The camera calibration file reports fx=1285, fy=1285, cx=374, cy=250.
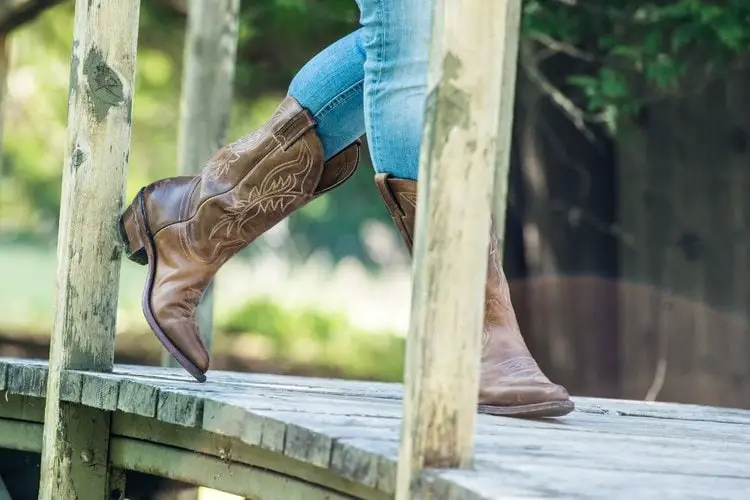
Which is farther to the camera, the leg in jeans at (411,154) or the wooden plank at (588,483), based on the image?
the leg in jeans at (411,154)

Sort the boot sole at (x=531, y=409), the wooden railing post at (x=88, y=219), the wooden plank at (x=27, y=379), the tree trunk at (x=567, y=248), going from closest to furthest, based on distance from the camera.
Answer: the boot sole at (x=531, y=409), the wooden railing post at (x=88, y=219), the wooden plank at (x=27, y=379), the tree trunk at (x=567, y=248)

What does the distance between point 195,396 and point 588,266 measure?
397 cm

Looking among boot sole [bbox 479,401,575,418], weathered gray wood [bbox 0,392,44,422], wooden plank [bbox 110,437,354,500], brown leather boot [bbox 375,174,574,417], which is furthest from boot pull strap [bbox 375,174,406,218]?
weathered gray wood [bbox 0,392,44,422]

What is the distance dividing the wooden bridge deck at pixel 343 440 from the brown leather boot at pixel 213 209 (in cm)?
13

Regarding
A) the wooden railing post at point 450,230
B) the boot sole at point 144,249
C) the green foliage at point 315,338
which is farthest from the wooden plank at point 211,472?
the green foliage at point 315,338

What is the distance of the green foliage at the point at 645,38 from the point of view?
14.0 feet

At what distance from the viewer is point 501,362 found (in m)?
2.05

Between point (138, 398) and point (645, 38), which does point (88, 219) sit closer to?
point (138, 398)

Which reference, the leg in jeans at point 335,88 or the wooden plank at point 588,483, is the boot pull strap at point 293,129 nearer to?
the leg in jeans at point 335,88

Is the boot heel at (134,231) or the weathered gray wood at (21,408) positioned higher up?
the boot heel at (134,231)

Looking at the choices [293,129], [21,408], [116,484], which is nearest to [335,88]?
[293,129]

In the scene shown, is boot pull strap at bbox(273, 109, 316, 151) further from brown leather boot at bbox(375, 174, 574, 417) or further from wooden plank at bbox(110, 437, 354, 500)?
wooden plank at bbox(110, 437, 354, 500)

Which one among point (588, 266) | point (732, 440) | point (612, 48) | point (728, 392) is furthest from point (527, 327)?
point (732, 440)

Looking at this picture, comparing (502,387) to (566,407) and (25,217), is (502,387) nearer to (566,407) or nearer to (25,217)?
(566,407)
